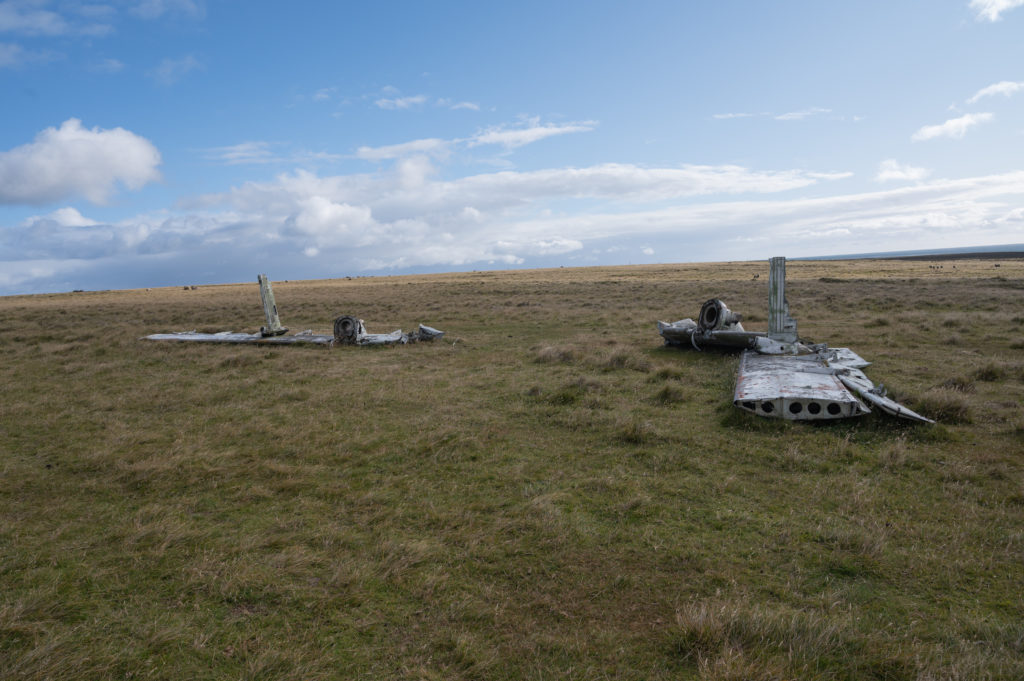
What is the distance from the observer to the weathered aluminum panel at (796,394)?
300 inches

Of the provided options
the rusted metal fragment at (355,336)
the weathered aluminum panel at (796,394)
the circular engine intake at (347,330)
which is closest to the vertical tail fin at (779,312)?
the weathered aluminum panel at (796,394)

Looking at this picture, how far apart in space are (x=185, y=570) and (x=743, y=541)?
506 centimetres

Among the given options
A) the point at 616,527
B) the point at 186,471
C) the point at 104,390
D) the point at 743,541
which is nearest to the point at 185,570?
the point at 186,471

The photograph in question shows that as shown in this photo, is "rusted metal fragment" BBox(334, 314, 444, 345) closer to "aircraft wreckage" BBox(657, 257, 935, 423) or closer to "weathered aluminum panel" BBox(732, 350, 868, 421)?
"aircraft wreckage" BBox(657, 257, 935, 423)

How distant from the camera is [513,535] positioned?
4.91 metres

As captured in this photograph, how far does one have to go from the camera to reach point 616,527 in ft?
16.4

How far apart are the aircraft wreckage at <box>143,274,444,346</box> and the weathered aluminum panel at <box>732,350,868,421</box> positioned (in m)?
11.5

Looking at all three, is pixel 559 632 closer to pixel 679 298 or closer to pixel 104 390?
pixel 104 390

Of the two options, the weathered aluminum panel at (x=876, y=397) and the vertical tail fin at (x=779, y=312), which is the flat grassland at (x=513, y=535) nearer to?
the weathered aluminum panel at (x=876, y=397)

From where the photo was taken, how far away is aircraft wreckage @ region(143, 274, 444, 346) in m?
17.5

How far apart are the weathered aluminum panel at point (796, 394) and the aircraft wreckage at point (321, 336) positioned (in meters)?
11.5

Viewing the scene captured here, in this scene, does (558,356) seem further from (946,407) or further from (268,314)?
(268,314)

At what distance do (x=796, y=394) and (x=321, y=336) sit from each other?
1568cm

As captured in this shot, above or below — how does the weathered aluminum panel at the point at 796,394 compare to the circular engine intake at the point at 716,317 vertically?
below
